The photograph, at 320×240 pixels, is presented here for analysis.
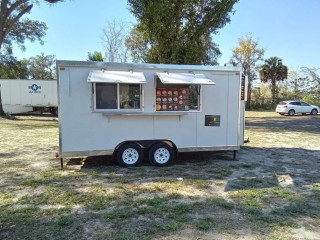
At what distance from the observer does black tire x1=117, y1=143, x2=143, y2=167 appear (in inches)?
263

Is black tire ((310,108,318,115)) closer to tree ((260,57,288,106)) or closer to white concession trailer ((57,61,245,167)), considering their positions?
tree ((260,57,288,106))

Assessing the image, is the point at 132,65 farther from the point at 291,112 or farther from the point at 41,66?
the point at 41,66

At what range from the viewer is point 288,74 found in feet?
120

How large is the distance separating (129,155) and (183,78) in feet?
7.27

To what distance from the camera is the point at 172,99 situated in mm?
6871

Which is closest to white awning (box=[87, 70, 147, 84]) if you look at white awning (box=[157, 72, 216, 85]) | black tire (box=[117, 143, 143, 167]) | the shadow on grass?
white awning (box=[157, 72, 216, 85])

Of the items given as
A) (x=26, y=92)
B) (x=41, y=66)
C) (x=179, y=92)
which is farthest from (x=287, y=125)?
(x=41, y=66)

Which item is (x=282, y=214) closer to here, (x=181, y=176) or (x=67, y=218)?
(x=181, y=176)

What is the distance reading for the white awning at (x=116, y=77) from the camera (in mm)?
5984

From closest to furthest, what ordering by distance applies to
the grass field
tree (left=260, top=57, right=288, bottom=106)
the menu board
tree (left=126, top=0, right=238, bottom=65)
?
the grass field → the menu board → tree (left=126, top=0, right=238, bottom=65) → tree (left=260, top=57, right=288, bottom=106)

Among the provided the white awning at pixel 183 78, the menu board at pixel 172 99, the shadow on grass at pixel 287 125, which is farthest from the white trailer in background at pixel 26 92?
the white awning at pixel 183 78

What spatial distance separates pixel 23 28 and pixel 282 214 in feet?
80.2

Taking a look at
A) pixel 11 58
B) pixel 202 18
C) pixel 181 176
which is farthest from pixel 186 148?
pixel 11 58

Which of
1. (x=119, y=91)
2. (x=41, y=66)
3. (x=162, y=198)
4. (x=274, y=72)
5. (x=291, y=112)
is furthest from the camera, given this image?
Result: (x=41, y=66)
